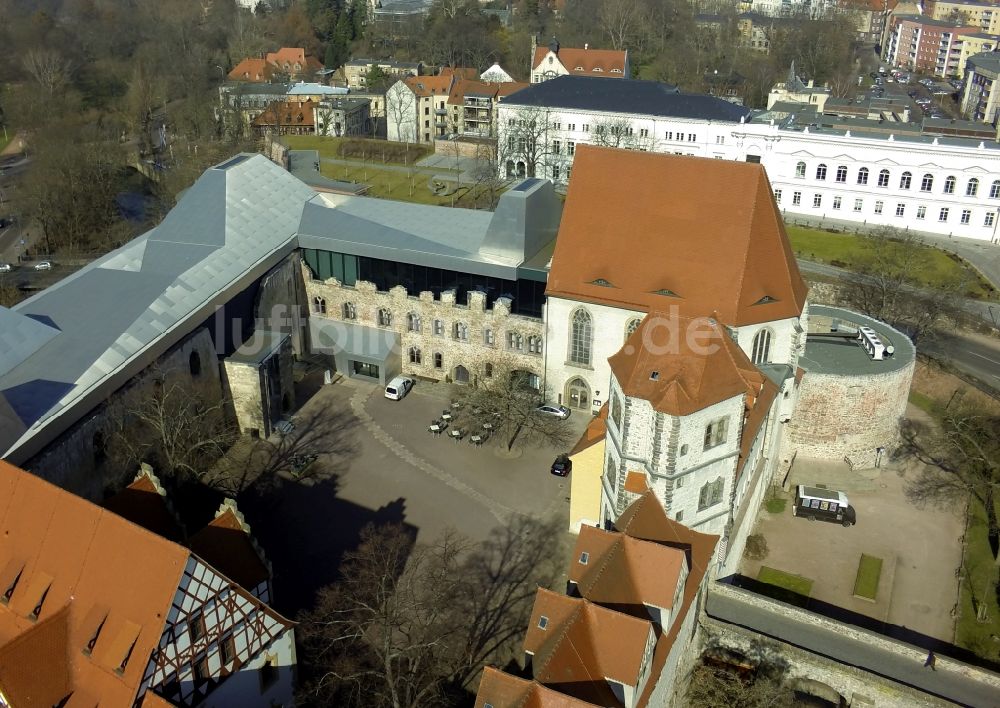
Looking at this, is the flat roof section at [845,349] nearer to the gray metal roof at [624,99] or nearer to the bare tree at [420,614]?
the bare tree at [420,614]

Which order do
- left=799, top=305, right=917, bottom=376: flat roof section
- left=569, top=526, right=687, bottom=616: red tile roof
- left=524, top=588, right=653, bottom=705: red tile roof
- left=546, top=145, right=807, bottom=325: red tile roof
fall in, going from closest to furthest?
left=524, top=588, right=653, bottom=705: red tile roof → left=569, top=526, right=687, bottom=616: red tile roof → left=546, top=145, right=807, bottom=325: red tile roof → left=799, top=305, right=917, bottom=376: flat roof section

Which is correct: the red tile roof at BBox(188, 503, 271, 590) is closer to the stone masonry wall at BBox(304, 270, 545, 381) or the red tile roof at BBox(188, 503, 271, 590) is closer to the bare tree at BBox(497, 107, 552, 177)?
the stone masonry wall at BBox(304, 270, 545, 381)

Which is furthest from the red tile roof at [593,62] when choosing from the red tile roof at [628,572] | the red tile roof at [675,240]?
the red tile roof at [628,572]

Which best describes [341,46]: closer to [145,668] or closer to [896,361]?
[896,361]

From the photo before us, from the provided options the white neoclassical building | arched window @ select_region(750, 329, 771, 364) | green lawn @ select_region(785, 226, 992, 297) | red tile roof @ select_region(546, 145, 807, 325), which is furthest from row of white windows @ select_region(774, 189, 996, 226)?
arched window @ select_region(750, 329, 771, 364)

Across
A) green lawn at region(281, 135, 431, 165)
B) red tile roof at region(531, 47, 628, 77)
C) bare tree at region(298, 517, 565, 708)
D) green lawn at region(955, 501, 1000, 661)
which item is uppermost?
red tile roof at region(531, 47, 628, 77)

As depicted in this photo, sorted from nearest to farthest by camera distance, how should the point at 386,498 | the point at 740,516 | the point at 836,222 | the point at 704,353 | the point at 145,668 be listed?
the point at 145,668, the point at 704,353, the point at 740,516, the point at 386,498, the point at 836,222

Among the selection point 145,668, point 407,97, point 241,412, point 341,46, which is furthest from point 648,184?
point 341,46
